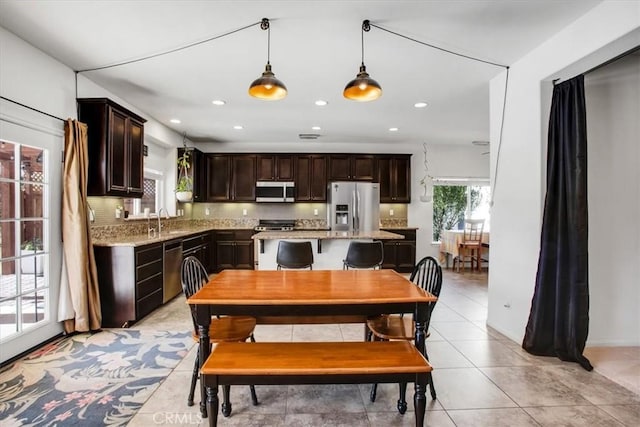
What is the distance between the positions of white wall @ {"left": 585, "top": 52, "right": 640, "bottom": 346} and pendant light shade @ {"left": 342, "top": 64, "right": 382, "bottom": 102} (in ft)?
6.72

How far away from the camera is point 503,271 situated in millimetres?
3258

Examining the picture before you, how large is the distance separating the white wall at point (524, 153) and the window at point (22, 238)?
4.26 m

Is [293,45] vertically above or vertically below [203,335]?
above

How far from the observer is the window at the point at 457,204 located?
696 cm

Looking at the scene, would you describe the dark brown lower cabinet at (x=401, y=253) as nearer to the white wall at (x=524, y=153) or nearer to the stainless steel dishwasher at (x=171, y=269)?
the white wall at (x=524, y=153)

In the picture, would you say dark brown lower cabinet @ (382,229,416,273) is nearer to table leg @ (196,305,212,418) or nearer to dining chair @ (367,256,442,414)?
dining chair @ (367,256,442,414)

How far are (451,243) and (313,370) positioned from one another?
541 centimetres

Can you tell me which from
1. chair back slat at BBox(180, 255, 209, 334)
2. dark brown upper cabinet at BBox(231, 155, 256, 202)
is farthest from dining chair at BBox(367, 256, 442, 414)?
dark brown upper cabinet at BBox(231, 155, 256, 202)

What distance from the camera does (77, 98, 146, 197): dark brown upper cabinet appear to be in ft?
10.9

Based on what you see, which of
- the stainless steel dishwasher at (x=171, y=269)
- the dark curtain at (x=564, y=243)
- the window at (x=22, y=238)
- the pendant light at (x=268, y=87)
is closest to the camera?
the pendant light at (x=268, y=87)

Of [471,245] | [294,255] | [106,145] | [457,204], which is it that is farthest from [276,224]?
[457,204]

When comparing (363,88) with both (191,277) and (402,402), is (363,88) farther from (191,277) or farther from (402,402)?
(402,402)

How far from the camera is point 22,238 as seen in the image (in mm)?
2771

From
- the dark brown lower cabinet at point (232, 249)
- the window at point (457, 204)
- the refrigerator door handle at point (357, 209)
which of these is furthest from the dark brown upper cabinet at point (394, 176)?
the dark brown lower cabinet at point (232, 249)
